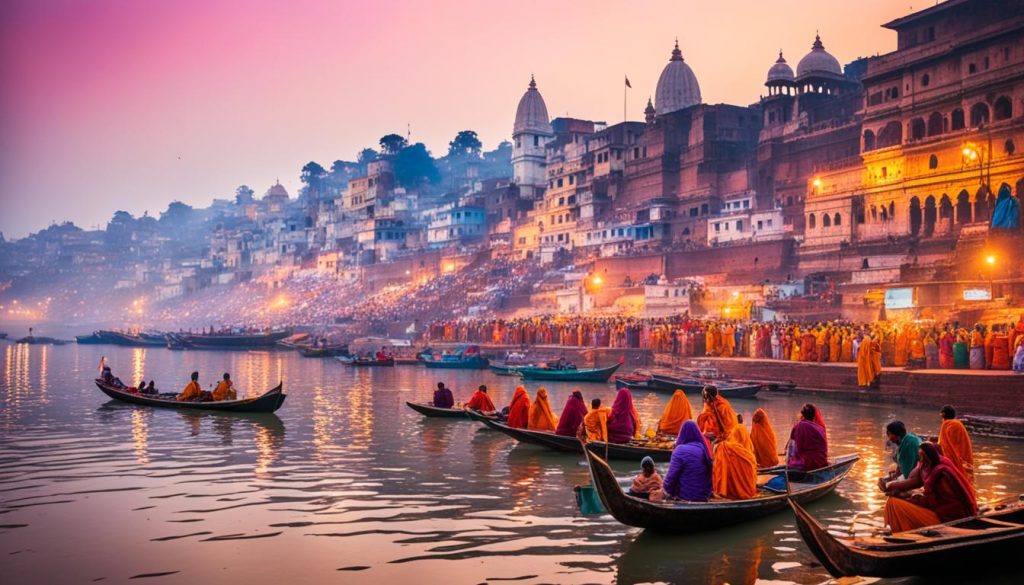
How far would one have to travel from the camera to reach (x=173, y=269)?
463ft

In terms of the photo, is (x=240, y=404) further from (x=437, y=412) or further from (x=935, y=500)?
(x=935, y=500)

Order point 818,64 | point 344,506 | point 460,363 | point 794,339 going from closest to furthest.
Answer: point 344,506
point 794,339
point 460,363
point 818,64

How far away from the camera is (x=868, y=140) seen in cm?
4359

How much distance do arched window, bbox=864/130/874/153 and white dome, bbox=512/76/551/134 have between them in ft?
148

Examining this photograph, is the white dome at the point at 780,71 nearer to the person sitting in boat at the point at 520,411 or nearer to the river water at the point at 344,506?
the river water at the point at 344,506

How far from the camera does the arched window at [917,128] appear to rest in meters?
40.5

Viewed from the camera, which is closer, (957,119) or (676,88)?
(957,119)

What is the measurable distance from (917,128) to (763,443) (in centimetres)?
3415

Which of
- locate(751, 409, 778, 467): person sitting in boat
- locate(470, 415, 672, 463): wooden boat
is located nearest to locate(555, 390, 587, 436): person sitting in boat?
locate(470, 415, 672, 463): wooden boat

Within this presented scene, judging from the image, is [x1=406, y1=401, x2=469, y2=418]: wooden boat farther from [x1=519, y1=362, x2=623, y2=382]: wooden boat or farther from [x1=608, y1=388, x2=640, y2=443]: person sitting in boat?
[x1=519, y1=362, x2=623, y2=382]: wooden boat

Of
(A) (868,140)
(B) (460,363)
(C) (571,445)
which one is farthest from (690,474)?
(A) (868,140)

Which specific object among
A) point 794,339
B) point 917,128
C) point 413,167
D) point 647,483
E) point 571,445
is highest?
point 413,167

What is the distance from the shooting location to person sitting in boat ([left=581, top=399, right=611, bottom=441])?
47.5 feet

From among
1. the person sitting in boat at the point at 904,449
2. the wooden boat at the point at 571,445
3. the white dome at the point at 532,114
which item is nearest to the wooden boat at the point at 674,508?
the person sitting in boat at the point at 904,449
